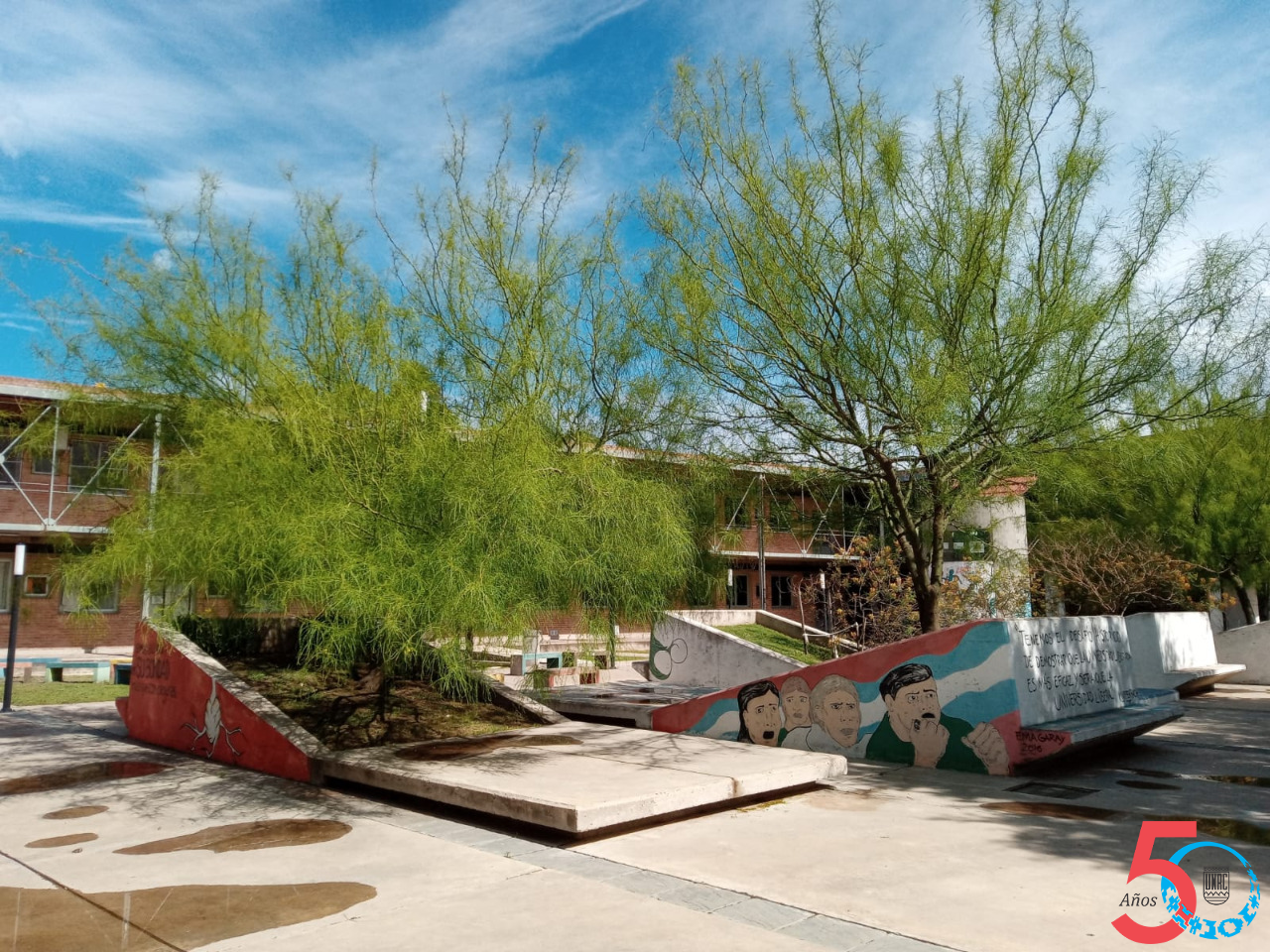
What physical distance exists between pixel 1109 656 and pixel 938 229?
4799 mm

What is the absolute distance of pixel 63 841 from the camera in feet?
19.8

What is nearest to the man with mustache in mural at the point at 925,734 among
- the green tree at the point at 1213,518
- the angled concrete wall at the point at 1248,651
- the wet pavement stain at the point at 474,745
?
the wet pavement stain at the point at 474,745

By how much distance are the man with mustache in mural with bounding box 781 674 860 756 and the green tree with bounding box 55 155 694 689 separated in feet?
6.20

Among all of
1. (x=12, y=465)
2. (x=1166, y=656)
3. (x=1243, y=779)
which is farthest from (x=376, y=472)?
(x=12, y=465)

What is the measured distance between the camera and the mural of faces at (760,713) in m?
9.89

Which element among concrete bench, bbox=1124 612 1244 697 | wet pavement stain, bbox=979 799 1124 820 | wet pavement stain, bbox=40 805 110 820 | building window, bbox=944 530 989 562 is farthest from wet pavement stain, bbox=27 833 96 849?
concrete bench, bbox=1124 612 1244 697

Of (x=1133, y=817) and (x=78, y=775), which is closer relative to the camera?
(x=1133, y=817)

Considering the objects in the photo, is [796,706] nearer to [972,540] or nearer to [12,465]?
[972,540]

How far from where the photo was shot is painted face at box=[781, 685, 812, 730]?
31.8 feet

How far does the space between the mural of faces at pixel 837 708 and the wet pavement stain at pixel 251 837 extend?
16.4 feet

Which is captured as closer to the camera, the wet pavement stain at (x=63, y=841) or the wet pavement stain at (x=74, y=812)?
the wet pavement stain at (x=63, y=841)

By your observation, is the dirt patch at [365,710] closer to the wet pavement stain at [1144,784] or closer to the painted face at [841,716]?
the painted face at [841,716]

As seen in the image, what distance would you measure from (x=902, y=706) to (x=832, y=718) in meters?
0.78

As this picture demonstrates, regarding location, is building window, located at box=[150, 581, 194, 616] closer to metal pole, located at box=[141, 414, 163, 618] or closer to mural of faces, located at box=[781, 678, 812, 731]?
metal pole, located at box=[141, 414, 163, 618]
